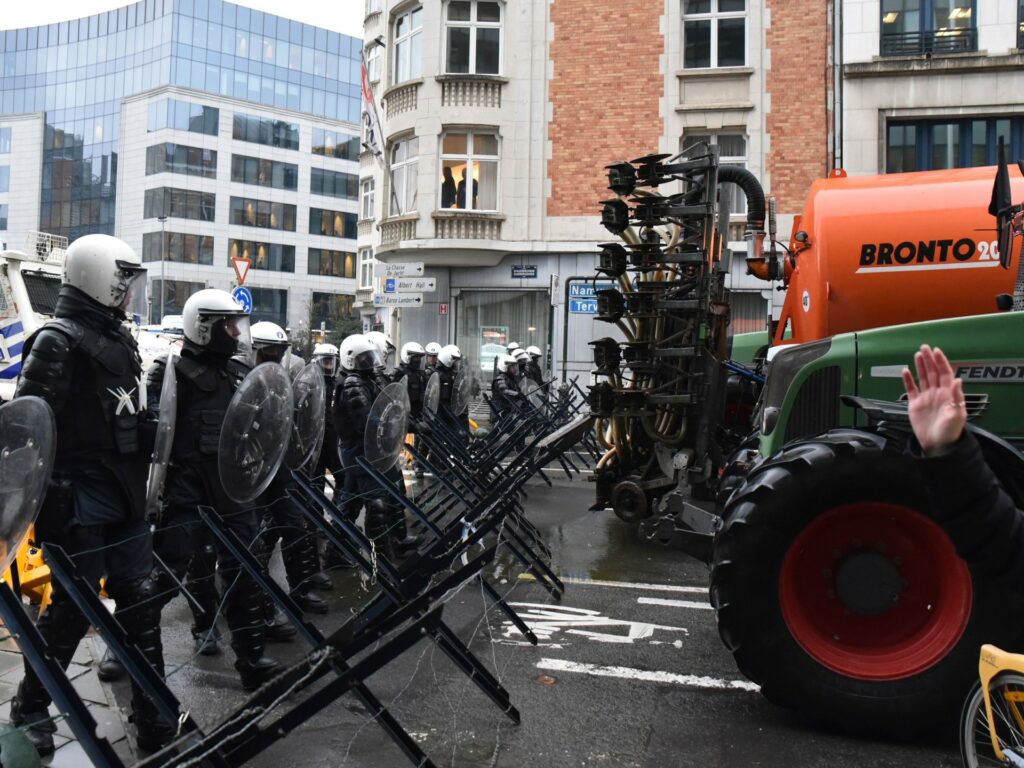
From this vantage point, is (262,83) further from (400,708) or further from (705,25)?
(400,708)

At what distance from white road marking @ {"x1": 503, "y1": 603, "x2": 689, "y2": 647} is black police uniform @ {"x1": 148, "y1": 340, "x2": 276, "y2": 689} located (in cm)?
169

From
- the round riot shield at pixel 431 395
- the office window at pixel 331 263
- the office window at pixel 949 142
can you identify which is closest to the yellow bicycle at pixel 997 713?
the round riot shield at pixel 431 395

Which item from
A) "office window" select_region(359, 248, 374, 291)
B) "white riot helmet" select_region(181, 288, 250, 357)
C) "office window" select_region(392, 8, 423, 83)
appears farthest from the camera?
"office window" select_region(359, 248, 374, 291)

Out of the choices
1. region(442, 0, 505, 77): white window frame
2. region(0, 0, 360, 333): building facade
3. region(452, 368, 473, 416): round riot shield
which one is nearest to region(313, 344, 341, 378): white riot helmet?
region(452, 368, 473, 416): round riot shield

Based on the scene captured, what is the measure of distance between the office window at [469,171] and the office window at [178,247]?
41.3m

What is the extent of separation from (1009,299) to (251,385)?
4.10m

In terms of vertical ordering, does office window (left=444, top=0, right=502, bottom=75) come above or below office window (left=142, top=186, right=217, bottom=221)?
below

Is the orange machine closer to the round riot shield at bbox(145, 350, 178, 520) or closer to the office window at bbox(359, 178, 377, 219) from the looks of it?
the round riot shield at bbox(145, 350, 178, 520)

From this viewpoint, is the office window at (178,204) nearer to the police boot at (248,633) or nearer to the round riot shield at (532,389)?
the round riot shield at (532,389)

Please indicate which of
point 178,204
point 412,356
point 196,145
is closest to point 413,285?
point 412,356

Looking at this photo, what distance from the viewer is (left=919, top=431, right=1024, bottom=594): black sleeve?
2.16 meters

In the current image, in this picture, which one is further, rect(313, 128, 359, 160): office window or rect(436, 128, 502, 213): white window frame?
rect(313, 128, 359, 160): office window

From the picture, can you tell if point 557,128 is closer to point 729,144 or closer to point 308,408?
point 729,144

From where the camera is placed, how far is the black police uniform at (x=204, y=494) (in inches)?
188
